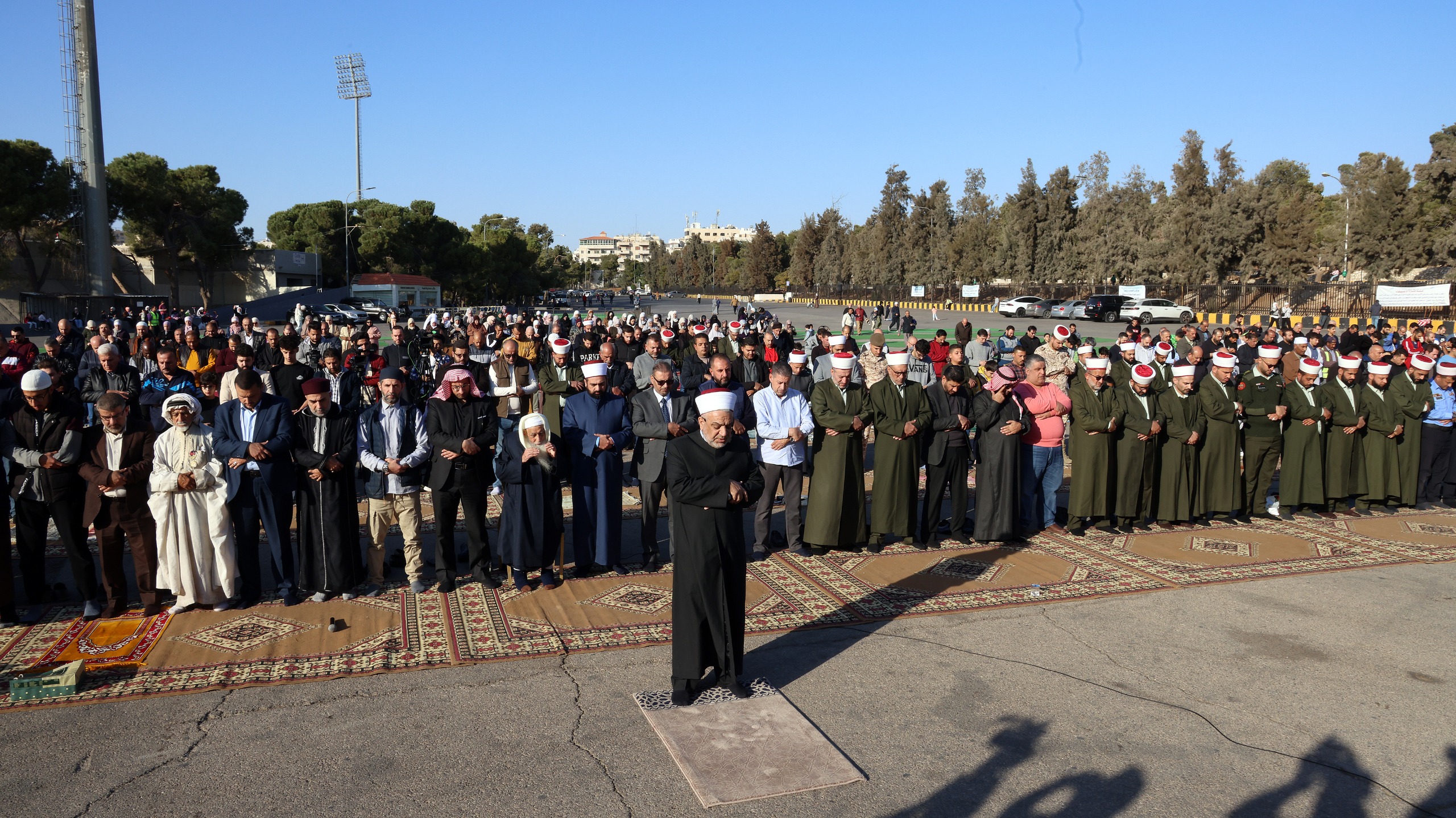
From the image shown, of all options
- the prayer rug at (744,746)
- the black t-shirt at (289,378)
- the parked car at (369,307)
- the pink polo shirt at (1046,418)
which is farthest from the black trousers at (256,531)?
the parked car at (369,307)

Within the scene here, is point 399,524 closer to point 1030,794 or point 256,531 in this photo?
point 256,531

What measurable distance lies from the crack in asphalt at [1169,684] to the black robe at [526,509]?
363 centimetres

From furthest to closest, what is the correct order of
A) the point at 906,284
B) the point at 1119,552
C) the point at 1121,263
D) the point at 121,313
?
the point at 906,284, the point at 1121,263, the point at 121,313, the point at 1119,552

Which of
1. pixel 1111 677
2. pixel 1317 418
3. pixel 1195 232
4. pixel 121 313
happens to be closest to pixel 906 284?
pixel 1195 232

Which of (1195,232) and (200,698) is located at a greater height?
(1195,232)

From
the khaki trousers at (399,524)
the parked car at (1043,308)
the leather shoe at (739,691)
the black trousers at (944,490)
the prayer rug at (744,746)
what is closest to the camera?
the prayer rug at (744,746)

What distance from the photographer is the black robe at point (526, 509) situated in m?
6.86

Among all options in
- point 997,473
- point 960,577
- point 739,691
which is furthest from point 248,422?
point 997,473

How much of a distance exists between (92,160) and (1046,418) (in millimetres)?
45033

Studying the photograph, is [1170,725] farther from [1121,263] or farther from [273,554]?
[1121,263]

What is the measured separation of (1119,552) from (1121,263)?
163 feet

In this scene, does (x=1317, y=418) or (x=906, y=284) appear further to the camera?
(x=906, y=284)

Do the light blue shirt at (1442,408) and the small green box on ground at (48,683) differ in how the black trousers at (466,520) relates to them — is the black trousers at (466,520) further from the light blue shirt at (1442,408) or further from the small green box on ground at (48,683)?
the light blue shirt at (1442,408)

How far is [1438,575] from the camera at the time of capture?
7.58 meters
